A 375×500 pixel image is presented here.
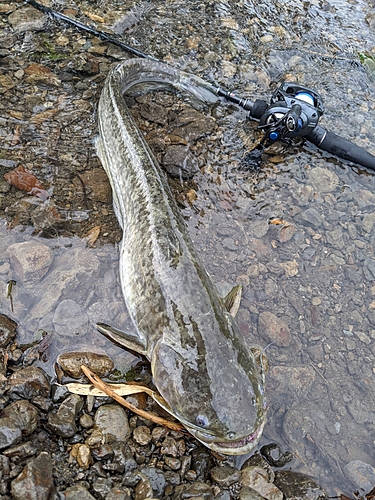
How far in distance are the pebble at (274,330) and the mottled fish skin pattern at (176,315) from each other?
56cm

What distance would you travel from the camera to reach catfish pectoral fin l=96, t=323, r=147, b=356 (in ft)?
10.4

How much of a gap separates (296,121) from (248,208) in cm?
102

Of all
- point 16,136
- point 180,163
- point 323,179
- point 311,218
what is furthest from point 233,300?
point 16,136

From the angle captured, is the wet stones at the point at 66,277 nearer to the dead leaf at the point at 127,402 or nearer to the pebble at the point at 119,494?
the dead leaf at the point at 127,402

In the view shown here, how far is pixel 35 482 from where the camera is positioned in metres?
2.28

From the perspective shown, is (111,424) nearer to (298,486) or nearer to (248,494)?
(248,494)

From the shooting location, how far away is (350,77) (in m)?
5.83

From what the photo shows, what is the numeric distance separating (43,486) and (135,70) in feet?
15.1

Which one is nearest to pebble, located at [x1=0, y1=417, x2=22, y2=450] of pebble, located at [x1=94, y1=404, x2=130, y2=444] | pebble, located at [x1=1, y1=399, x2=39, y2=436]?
pebble, located at [x1=1, y1=399, x2=39, y2=436]

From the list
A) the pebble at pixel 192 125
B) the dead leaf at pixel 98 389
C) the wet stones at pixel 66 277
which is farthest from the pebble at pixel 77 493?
the pebble at pixel 192 125

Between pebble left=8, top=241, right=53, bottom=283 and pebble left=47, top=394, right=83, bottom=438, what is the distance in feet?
3.83

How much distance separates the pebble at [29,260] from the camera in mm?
3586

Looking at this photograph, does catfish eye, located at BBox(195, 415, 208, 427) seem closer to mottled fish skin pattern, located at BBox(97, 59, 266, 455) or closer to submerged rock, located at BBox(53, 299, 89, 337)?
mottled fish skin pattern, located at BBox(97, 59, 266, 455)

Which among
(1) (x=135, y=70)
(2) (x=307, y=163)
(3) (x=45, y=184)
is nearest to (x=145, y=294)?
(3) (x=45, y=184)
